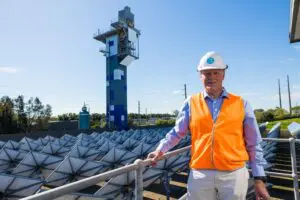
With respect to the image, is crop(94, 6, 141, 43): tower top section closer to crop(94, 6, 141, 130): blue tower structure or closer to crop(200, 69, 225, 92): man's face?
crop(94, 6, 141, 130): blue tower structure

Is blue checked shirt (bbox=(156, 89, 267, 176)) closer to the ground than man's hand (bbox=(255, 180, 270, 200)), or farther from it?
farther from it

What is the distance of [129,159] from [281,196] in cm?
548

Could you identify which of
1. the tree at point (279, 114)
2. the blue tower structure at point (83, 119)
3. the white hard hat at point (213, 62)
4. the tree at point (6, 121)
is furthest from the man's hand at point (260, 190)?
the tree at point (279, 114)

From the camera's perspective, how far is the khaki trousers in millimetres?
2326

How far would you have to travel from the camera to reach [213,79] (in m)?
2.55

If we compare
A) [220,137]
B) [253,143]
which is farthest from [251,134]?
[220,137]

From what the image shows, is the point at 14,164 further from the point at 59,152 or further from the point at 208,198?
the point at 208,198

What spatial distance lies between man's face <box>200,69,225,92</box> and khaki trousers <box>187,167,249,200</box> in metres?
0.79

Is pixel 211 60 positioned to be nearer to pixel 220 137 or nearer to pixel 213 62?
pixel 213 62

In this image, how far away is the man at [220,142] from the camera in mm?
2359

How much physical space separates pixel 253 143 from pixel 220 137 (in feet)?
1.21

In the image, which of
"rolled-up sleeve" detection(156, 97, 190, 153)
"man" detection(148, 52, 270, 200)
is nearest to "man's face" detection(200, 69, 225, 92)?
"man" detection(148, 52, 270, 200)

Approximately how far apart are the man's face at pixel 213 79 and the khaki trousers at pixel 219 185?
2.60ft

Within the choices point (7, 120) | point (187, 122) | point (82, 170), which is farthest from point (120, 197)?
point (7, 120)
